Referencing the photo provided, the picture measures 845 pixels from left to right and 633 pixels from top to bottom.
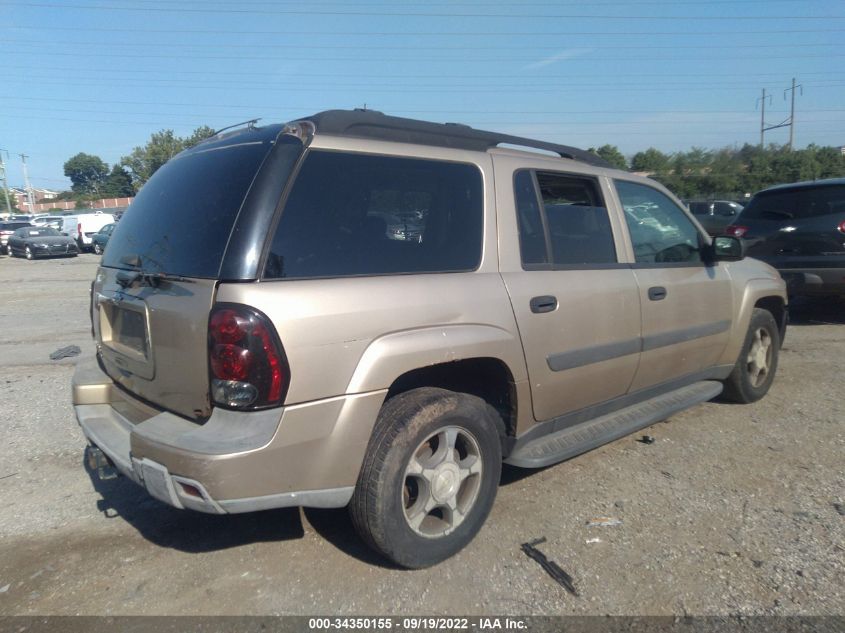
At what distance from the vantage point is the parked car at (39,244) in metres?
24.8

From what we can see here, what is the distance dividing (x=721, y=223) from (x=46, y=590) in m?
19.3

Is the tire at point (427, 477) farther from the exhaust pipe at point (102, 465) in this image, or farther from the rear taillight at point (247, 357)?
the exhaust pipe at point (102, 465)

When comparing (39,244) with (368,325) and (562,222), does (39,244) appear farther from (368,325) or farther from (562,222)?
(368,325)

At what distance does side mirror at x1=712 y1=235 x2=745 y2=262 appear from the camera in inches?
177

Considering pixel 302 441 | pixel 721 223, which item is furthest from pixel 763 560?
pixel 721 223

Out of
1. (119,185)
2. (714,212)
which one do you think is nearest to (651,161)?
(714,212)

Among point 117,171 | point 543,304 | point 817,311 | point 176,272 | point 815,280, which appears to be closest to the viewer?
point 176,272

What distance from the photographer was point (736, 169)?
3306cm

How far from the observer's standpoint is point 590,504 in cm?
354

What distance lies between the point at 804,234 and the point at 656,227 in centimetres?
475

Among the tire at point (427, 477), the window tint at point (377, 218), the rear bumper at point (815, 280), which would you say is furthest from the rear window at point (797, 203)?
the tire at point (427, 477)

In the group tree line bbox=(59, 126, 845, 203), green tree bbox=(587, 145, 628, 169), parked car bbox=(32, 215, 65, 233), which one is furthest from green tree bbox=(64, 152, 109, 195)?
green tree bbox=(587, 145, 628, 169)

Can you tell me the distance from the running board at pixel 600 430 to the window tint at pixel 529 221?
0.99m

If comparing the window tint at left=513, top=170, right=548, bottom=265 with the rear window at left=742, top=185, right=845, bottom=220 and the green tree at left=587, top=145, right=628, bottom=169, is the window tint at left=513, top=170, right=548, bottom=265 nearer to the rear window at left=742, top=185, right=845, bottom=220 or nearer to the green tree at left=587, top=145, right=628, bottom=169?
the rear window at left=742, top=185, right=845, bottom=220
